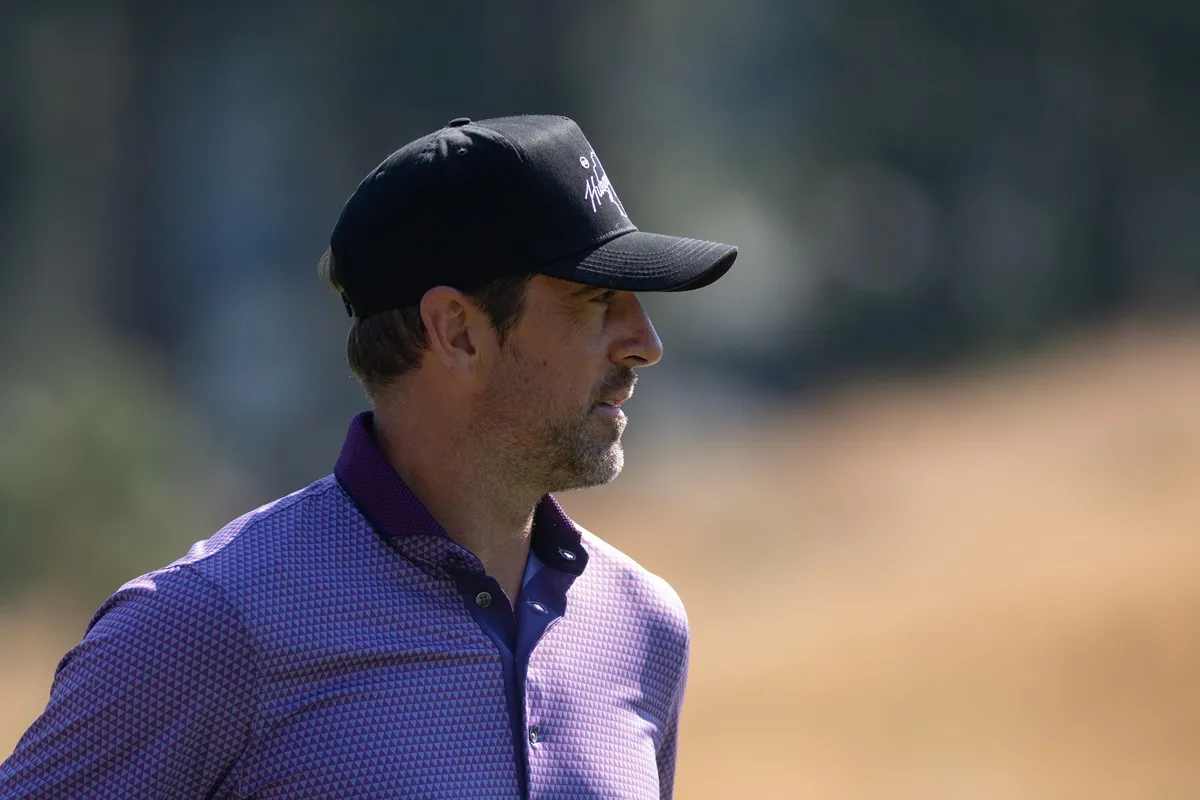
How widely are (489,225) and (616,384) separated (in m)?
0.34

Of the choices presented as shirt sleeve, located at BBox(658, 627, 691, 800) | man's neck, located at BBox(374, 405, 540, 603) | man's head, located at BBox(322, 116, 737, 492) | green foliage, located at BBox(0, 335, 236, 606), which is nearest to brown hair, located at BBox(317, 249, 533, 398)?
man's head, located at BBox(322, 116, 737, 492)

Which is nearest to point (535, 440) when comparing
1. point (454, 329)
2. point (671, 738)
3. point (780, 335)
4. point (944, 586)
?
point (454, 329)

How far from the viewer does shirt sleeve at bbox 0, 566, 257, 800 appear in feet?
7.00

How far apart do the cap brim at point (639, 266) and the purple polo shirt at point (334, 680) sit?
44 cm

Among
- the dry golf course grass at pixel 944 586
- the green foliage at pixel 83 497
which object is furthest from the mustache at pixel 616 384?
the green foliage at pixel 83 497

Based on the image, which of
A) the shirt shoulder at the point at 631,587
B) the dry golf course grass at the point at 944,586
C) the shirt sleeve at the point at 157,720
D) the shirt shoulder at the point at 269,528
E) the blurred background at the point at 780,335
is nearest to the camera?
the shirt sleeve at the point at 157,720

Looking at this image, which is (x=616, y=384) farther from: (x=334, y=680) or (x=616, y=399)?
(x=334, y=680)

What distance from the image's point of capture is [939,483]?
21.4 metres

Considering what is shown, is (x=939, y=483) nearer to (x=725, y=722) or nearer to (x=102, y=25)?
(x=725, y=722)

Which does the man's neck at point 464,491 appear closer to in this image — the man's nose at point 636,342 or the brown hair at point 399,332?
the brown hair at point 399,332

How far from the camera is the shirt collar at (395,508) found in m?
2.36

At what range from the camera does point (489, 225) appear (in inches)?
95.7

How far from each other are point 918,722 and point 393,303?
10199 mm

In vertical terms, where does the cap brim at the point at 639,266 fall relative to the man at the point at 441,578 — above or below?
above
